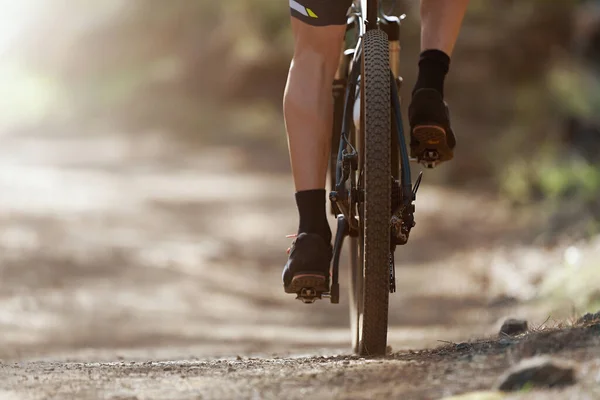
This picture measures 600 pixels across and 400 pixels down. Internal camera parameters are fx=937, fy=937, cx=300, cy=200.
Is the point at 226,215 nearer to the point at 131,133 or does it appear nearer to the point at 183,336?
the point at 183,336

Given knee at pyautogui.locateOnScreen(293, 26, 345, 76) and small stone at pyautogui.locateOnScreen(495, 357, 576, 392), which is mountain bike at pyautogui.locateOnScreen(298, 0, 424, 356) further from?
small stone at pyautogui.locateOnScreen(495, 357, 576, 392)

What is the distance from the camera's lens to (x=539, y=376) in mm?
2125

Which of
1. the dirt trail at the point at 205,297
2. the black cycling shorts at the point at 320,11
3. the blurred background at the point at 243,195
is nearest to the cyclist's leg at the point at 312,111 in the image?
the black cycling shorts at the point at 320,11

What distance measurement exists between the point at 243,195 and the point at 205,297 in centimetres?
548

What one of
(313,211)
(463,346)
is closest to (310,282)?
(313,211)

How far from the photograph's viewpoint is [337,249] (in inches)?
117

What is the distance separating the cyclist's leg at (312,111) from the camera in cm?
298

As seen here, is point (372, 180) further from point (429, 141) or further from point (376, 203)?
point (429, 141)

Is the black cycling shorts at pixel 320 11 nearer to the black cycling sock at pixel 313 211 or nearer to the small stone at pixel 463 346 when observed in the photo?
the black cycling sock at pixel 313 211

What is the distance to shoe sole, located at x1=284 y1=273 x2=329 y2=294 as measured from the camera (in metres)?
2.94

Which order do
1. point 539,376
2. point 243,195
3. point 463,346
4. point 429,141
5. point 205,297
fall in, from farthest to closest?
point 243,195, point 205,297, point 429,141, point 463,346, point 539,376

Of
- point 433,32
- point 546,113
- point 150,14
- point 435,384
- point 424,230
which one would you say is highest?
point 150,14

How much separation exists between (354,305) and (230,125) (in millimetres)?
15925

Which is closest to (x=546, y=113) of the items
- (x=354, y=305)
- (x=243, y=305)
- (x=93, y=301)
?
(x=243, y=305)
